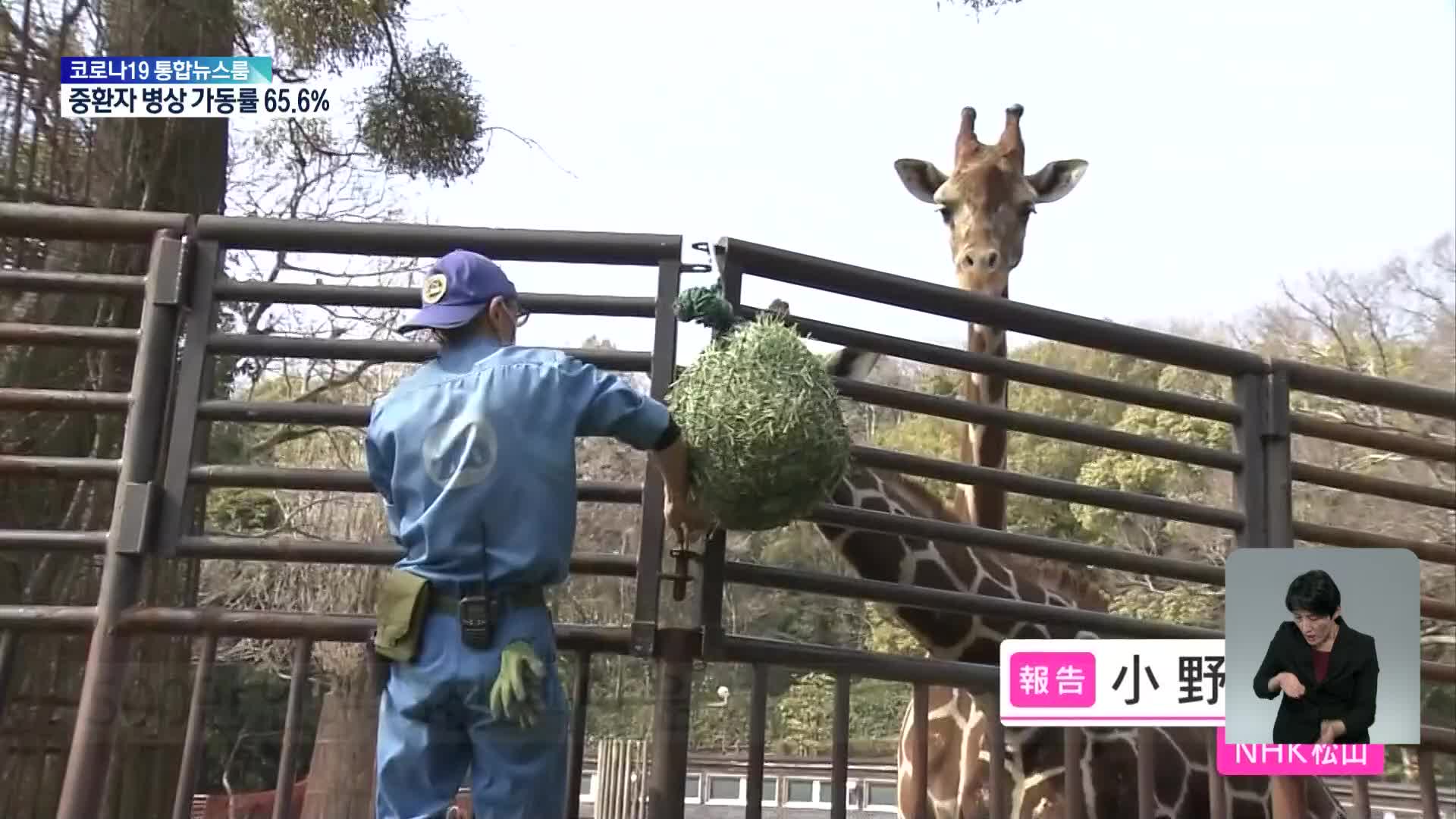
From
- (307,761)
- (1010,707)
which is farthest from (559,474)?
(1010,707)

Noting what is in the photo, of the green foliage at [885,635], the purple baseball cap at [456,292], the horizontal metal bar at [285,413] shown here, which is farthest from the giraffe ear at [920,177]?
the purple baseball cap at [456,292]

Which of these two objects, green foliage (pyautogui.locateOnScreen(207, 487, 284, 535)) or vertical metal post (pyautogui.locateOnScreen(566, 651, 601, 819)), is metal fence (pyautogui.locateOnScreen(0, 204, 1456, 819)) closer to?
vertical metal post (pyautogui.locateOnScreen(566, 651, 601, 819))

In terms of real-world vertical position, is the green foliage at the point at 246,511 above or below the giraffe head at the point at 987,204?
below

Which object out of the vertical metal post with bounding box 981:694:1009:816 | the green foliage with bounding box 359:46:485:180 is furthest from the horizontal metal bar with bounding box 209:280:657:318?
the green foliage with bounding box 359:46:485:180

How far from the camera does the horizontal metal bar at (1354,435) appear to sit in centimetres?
392

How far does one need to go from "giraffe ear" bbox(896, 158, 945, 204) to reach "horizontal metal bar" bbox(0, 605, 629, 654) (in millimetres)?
3541

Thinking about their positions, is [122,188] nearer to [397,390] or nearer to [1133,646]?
[397,390]

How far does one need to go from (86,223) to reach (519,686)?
2095 millimetres

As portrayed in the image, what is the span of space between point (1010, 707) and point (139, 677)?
2.42 meters

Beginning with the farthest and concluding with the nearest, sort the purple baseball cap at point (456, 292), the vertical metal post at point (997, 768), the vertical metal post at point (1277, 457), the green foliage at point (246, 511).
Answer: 1. the green foliage at point (246, 511)
2. the vertical metal post at point (1277, 457)
3. the vertical metal post at point (997, 768)
4. the purple baseball cap at point (456, 292)

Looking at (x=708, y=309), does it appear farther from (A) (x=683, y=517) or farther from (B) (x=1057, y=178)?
(B) (x=1057, y=178)

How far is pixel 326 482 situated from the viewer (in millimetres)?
3236

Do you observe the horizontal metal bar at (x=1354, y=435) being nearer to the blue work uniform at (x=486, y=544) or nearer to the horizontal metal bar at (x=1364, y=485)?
the horizontal metal bar at (x=1364, y=485)

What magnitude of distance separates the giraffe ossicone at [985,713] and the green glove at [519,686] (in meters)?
1.33
